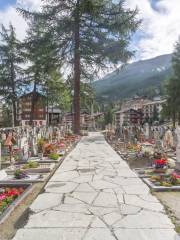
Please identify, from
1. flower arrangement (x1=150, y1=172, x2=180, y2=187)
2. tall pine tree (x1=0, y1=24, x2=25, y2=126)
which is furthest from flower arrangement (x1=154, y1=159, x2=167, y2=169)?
tall pine tree (x1=0, y1=24, x2=25, y2=126)

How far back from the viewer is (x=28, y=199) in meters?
6.14

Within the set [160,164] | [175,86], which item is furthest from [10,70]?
[160,164]

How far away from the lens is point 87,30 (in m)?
27.6

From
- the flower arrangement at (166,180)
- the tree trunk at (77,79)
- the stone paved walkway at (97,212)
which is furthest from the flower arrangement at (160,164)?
the tree trunk at (77,79)

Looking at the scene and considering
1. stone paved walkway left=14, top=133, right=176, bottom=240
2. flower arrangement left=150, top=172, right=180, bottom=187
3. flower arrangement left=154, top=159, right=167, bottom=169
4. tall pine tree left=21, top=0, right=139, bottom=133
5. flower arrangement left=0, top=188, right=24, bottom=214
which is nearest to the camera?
stone paved walkway left=14, top=133, right=176, bottom=240

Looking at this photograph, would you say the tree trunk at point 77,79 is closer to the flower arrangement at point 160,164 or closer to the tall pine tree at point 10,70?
the tall pine tree at point 10,70

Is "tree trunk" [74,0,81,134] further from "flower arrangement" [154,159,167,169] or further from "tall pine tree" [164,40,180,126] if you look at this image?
"flower arrangement" [154,159,167,169]

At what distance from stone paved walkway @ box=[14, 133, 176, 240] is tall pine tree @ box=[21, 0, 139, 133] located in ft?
66.2

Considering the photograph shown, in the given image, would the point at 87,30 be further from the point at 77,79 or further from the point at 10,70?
the point at 10,70

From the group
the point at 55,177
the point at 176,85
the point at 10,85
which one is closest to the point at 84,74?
the point at 10,85

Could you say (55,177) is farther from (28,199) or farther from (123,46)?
(123,46)

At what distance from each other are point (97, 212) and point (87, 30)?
2406 centimetres

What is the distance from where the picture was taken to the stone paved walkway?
4262 millimetres

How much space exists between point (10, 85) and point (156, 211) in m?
Result: 30.8
